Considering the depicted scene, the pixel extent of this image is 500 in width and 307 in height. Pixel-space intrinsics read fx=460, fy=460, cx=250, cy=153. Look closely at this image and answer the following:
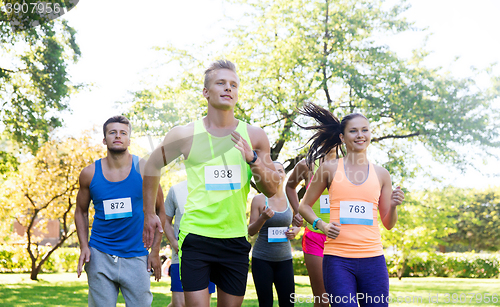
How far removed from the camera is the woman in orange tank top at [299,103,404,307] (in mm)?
3609

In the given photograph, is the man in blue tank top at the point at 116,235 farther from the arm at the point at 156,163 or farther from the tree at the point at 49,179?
the tree at the point at 49,179

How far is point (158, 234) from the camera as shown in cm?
415

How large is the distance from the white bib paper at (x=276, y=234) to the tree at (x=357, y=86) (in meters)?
9.52

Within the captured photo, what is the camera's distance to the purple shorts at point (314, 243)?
205 inches

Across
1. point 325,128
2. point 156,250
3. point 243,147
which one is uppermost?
point 325,128

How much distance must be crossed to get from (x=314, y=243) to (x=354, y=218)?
159cm

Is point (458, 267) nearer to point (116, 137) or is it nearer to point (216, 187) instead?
point (116, 137)

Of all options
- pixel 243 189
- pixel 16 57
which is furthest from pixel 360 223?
pixel 16 57

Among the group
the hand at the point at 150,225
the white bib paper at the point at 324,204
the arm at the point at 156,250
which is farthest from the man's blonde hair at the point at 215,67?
the white bib paper at the point at 324,204

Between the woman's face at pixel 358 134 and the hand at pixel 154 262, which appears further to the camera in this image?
the hand at pixel 154 262

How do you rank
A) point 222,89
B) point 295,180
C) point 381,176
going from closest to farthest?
point 222,89 → point 381,176 → point 295,180

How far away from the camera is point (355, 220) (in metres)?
3.73

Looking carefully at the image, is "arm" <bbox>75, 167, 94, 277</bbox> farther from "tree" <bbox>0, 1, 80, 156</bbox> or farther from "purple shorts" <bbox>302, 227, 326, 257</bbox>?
"tree" <bbox>0, 1, 80, 156</bbox>

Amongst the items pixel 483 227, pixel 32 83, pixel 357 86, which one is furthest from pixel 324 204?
pixel 483 227
